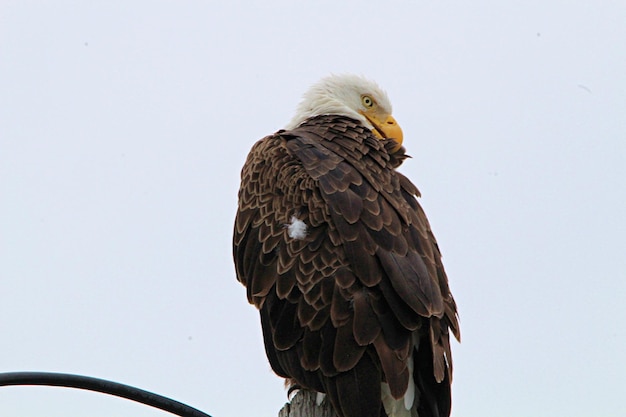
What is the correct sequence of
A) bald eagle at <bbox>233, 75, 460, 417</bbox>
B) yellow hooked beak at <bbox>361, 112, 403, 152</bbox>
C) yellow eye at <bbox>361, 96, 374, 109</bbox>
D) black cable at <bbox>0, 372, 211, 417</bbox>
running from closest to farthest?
black cable at <bbox>0, 372, 211, 417</bbox>, bald eagle at <bbox>233, 75, 460, 417</bbox>, yellow hooked beak at <bbox>361, 112, 403, 152</bbox>, yellow eye at <bbox>361, 96, 374, 109</bbox>

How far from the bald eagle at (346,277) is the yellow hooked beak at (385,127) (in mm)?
943

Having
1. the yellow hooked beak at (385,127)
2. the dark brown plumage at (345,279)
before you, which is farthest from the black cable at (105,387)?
the yellow hooked beak at (385,127)

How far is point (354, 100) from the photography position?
7.29 metres

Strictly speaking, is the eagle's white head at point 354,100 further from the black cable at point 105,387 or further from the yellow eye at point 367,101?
the black cable at point 105,387

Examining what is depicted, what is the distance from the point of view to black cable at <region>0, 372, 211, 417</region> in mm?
3855

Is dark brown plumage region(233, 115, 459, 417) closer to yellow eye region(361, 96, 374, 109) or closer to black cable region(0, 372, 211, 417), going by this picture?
black cable region(0, 372, 211, 417)

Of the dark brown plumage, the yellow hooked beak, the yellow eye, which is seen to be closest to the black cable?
the dark brown plumage

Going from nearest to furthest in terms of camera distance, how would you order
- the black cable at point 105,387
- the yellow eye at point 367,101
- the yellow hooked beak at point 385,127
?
the black cable at point 105,387 < the yellow hooked beak at point 385,127 < the yellow eye at point 367,101

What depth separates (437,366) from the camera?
15.9ft

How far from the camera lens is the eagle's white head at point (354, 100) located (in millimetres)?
7148

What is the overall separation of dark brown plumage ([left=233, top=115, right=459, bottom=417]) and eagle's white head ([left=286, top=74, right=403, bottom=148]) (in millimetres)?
1236

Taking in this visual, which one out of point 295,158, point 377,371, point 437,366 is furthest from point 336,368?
point 295,158

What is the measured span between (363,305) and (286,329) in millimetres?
446

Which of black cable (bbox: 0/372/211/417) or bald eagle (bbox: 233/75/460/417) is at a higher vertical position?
bald eagle (bbox: 233/75/460/417)
